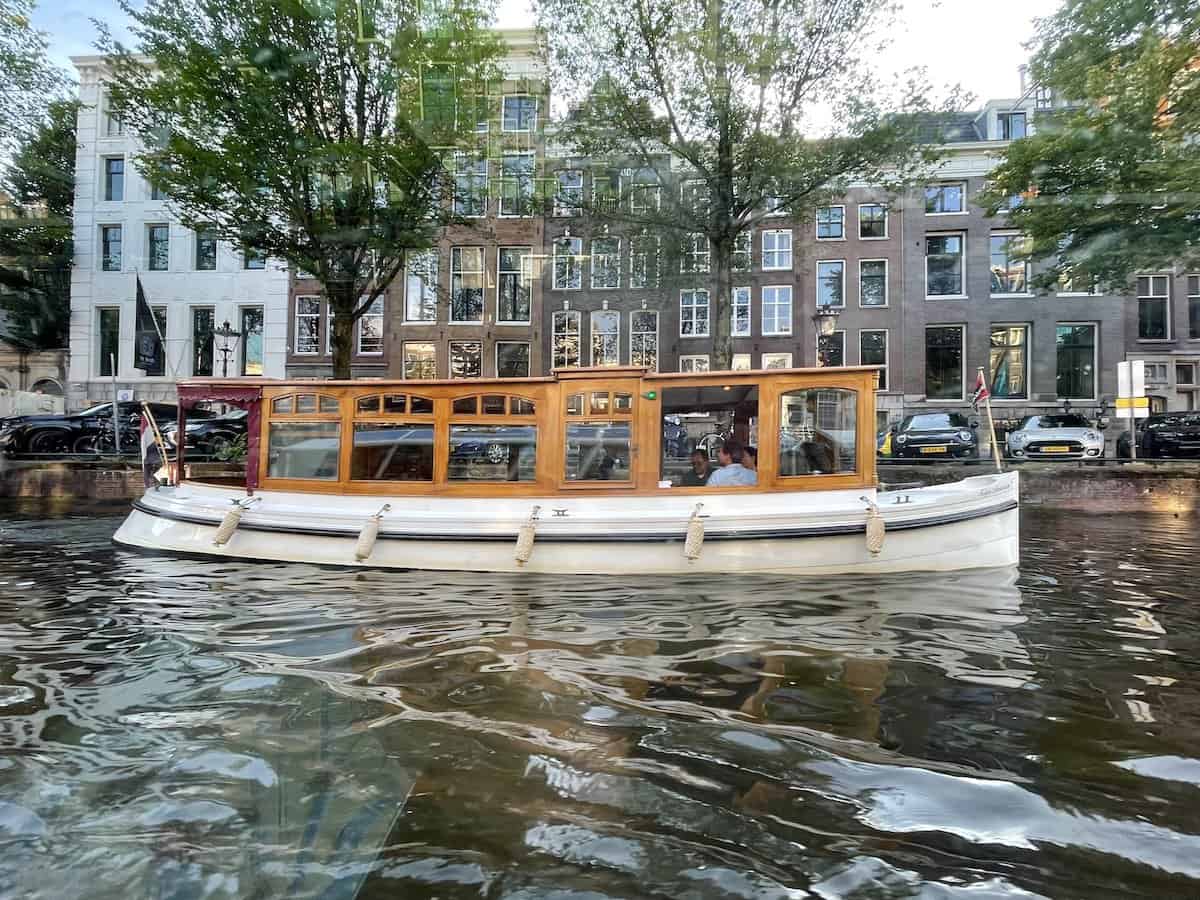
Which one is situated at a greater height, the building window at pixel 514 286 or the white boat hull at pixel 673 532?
the building window at pixel 514 286

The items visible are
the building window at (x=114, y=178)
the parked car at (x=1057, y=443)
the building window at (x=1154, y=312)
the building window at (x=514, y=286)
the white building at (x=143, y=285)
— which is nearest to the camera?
the building window at (x=114, y=178)

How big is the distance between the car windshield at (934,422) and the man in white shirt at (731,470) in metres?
9.34

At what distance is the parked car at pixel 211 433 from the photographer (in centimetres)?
1243

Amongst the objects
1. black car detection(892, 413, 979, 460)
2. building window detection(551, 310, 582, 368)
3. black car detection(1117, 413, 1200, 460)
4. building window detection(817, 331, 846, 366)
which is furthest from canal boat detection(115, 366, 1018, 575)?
building window detection(817, 331, 846, 366)

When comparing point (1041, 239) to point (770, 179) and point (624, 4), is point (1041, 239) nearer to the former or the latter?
point (770, 179)

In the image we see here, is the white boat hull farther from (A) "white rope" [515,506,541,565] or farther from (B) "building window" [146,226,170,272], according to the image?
(B) "building window" [146,226,170,272]

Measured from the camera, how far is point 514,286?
1923cm

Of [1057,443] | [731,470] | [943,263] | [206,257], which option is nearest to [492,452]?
[731,470]

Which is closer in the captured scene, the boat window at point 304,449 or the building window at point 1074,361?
the boat window at point 304,449

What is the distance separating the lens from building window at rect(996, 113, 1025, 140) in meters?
17.3

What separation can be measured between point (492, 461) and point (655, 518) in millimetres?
1402

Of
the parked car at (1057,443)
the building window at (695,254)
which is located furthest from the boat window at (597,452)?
the parked car at (1057,443)

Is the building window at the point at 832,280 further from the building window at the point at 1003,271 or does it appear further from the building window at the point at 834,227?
the building window at the point at 1003,271

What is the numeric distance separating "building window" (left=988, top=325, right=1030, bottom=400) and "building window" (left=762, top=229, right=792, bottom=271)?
20.7ft
